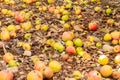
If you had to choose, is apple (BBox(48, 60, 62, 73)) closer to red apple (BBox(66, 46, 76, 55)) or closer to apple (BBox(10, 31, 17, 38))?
red apple (BBox(66, 46, 76, 55))

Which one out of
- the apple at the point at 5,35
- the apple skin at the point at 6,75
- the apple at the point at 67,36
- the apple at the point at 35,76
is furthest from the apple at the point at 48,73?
A: the apple at the point at 5,35

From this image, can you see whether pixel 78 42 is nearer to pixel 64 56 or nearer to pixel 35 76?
pixel 64 56

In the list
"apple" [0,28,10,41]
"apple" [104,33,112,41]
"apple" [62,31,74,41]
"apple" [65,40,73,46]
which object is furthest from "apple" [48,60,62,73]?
"apple" [104,33,112,41]

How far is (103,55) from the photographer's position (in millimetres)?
4770

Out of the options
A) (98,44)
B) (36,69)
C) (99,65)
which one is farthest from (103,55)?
(36,69)

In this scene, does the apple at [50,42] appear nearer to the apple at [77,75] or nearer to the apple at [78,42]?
the apple at [78,42]

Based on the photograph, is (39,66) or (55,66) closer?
(39,66)

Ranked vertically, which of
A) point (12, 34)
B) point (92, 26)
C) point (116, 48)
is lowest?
point (116, 48)

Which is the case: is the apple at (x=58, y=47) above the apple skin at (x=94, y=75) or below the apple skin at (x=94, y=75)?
above

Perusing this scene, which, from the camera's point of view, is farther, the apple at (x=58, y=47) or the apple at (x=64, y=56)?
the apple at (x=58, y=47)

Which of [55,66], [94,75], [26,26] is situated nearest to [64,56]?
[55,66]

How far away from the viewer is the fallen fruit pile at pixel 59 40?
4.43m

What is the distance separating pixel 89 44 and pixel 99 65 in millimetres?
688

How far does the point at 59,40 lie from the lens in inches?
216
